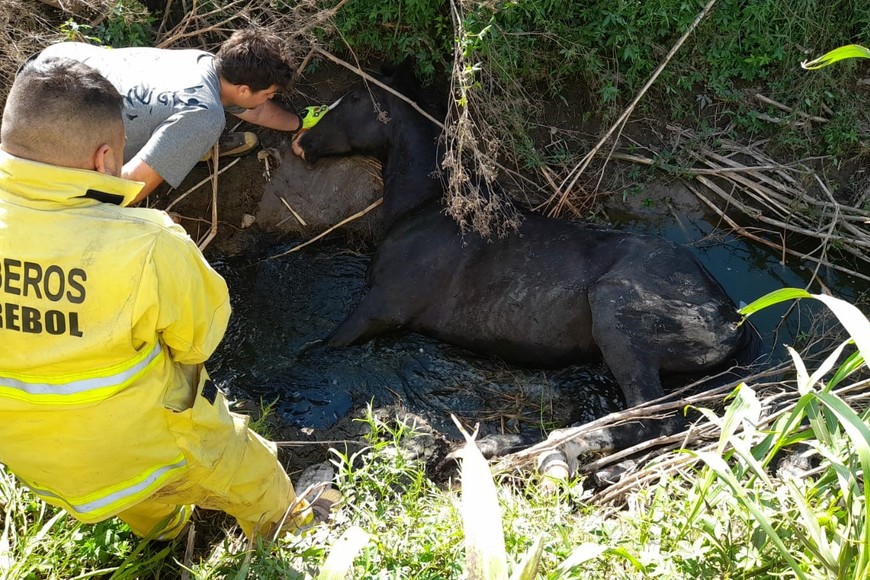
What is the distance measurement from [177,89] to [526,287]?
2.62 m

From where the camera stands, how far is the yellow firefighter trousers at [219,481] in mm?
2730

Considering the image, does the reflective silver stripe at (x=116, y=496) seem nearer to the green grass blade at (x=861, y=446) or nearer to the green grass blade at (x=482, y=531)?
the green grass blade at (x=482, y=531)

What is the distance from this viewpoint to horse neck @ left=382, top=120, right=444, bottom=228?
5.33m

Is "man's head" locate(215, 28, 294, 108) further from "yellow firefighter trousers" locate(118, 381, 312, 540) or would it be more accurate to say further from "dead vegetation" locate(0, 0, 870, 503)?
"yellow firefighter trousers" locate(118, 381, 312, 540)

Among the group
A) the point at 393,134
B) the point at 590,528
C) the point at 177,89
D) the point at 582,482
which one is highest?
the point at 177,89

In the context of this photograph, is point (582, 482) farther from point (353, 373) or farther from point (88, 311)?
point (88, 311)

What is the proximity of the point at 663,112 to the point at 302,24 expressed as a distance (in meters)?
2.93

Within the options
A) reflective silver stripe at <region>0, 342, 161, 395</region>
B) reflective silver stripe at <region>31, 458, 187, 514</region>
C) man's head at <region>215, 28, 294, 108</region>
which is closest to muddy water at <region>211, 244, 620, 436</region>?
man's head at <region>215, 28, 294, 108</region>

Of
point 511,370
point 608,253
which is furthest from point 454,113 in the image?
point 511,370

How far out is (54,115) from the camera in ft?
7.70

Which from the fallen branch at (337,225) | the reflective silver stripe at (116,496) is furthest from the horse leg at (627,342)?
the reflective silver stripe at (116,496)

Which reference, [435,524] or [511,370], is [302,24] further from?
[435,524]

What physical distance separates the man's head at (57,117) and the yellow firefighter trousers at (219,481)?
1013mm

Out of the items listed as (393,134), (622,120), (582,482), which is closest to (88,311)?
(582,482)
